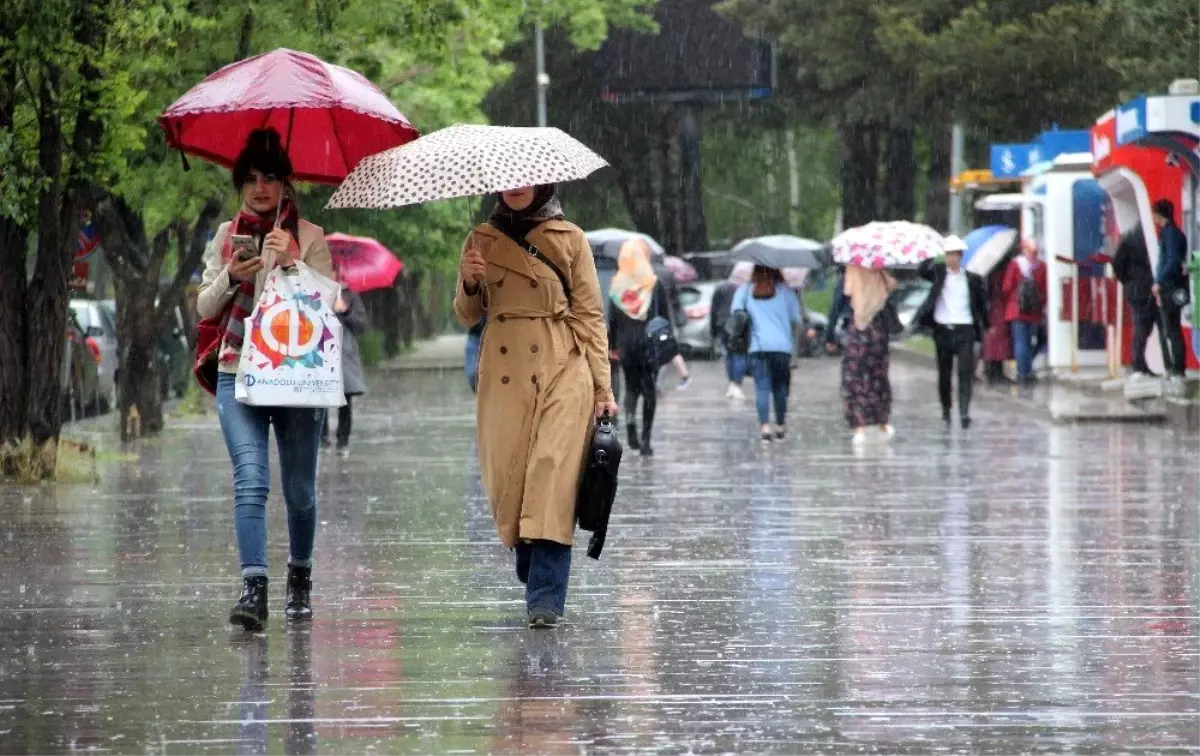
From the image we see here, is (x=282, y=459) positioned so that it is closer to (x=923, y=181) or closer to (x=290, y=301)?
(x=290, y=301)

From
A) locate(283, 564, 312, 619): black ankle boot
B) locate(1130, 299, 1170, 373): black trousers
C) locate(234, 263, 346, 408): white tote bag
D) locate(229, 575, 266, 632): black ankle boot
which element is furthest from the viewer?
locate(1130, 299, 1170, 373): black trousers

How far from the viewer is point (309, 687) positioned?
24.1ft

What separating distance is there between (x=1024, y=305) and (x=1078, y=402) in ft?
16.2

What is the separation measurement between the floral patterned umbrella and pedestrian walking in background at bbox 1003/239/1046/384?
28.3 feet

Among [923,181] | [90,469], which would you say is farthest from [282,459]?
[923,181]

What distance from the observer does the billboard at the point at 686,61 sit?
45.6m

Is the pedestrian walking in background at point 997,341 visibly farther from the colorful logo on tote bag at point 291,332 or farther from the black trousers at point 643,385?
the colorful logo on tote bag at point 291,332

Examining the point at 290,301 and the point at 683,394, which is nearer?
the point at 290,301

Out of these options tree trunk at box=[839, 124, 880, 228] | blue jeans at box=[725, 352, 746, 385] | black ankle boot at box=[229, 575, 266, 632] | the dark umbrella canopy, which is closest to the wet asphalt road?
black ankle boot at box=[229, 575, 266, 632]

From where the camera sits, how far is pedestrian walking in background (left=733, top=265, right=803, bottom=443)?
20031 mm

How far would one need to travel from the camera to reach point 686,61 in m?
46.2

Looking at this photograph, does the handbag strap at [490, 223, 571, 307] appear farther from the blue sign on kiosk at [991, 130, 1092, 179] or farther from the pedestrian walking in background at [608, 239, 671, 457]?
the blue sign on kiosk at [991, 130, 1092, 179]

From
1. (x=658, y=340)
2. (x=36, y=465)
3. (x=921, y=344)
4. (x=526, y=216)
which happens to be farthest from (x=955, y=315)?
(x=921, y=344)

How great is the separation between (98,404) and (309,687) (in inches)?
856
